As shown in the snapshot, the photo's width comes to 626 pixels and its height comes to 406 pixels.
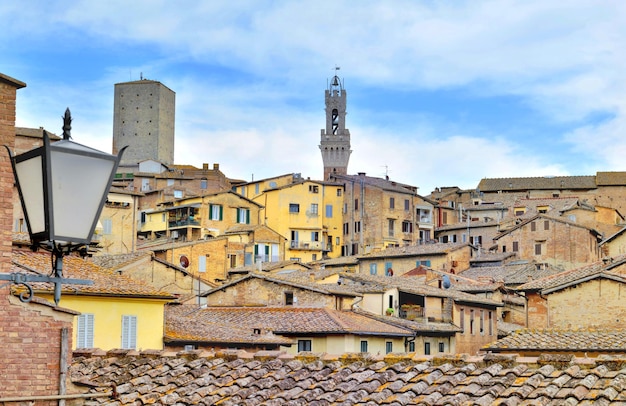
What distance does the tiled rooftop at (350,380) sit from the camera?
405 inches

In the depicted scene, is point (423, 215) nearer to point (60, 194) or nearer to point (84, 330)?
point (84, 330)

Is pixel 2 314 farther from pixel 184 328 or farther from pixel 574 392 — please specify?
pixel 184 328

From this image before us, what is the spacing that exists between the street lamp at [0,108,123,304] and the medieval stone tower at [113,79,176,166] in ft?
406

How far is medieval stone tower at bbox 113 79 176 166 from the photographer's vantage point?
130 meters

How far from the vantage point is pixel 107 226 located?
246 feet

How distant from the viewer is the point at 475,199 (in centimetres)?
11019

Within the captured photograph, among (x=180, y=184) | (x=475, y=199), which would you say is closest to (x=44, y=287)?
(x=180, y=184)

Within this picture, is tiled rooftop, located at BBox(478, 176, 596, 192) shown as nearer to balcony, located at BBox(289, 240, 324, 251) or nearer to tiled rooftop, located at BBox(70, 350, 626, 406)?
balcony, located at BBox(289, 240, 324, 251)

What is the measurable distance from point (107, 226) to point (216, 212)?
1221cm

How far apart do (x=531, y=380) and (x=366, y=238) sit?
84.4 metres

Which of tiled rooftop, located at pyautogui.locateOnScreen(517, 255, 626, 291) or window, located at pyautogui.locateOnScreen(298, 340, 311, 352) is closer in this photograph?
tiled rooftop, located at pyautogui.locateOnScreen(517, 255, 626, 291)

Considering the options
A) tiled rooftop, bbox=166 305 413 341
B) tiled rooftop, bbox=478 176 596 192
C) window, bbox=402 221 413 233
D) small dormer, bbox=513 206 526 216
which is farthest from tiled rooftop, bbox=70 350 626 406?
tiled rooftop, bbox=478 176 596 192

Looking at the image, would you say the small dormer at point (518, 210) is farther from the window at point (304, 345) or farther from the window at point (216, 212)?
the window at point (304, 345)

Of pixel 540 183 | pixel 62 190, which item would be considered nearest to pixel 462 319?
pixel 62 190
